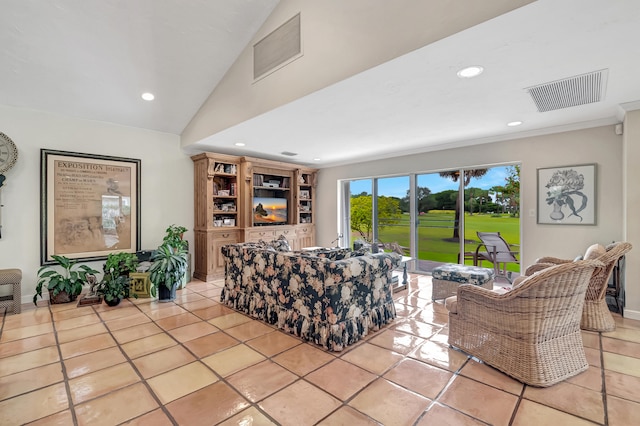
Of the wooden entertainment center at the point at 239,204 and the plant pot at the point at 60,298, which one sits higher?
the wooden entertainment center at the point at 239,204

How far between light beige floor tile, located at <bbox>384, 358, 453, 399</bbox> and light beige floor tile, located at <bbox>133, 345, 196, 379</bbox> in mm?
1681

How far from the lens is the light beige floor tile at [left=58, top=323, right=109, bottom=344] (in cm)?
286

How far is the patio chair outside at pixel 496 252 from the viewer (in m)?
4.79

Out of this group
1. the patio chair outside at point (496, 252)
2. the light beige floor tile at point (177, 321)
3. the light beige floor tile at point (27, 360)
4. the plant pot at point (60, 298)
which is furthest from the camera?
the patio chair outside at point (496, 252)

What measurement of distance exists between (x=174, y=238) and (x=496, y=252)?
17.6 feet

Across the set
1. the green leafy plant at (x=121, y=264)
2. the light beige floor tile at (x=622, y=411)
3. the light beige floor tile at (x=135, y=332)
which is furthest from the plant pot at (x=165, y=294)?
the light beige floor tile at (x=622, y=411)

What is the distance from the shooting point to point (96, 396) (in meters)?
1.96

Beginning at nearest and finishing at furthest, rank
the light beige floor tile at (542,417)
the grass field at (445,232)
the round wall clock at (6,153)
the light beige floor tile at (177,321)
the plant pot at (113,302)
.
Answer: the light beige floor tile at (542,417) → the light beige floor tile at (177,321) → the round wall clock at (6,153) → the plant pot at (113,302) → the grass field at (445,232)

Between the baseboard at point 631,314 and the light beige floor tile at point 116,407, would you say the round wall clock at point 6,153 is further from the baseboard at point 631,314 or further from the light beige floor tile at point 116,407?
the baseboard at point 631,314

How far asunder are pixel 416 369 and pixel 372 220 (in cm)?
442

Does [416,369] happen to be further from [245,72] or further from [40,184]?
[40,184]

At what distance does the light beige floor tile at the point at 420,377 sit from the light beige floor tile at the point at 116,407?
5.49 ft

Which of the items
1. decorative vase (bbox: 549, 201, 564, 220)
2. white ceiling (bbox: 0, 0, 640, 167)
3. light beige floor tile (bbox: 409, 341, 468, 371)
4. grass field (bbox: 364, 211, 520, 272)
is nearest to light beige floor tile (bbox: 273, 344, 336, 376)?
light beige floor tile (bbox: 409, 341, 468, 371)

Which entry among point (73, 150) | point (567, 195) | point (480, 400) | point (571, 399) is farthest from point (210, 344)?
point (567, 195)
